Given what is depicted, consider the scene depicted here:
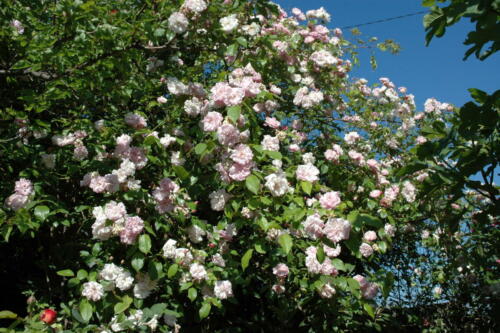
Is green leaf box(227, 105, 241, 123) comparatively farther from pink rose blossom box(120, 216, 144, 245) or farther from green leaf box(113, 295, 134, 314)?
green leaf box(113, 295, 134, 314)

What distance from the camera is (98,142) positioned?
2.34 meters

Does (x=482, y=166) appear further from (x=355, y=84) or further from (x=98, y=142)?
(x=355, y=84)

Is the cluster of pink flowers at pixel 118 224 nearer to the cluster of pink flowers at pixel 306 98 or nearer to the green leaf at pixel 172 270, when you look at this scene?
the green leaf at pixel 172 270

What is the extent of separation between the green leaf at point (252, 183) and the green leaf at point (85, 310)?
91 centimetres

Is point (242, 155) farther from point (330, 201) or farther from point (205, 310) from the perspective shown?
point (205, 310)

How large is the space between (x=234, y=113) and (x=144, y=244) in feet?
2.32

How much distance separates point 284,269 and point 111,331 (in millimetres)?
968

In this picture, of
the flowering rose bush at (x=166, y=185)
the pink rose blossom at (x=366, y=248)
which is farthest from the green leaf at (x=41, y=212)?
the pink rose blossom at (x=366, y=248)

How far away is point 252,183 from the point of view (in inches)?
64.4

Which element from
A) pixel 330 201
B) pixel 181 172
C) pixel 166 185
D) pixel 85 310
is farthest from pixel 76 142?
pixel 330 201

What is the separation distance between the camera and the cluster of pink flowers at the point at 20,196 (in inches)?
76.9

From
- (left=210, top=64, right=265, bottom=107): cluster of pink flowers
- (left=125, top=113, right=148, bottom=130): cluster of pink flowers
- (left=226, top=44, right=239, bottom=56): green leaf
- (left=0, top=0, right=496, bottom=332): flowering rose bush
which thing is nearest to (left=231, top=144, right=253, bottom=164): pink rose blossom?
(left=0, top=0, right=496, bottom=332): flowering rose bush

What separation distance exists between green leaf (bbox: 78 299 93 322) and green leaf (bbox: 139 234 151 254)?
352 millimetres

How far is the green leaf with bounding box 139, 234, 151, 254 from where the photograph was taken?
1.78 metres
